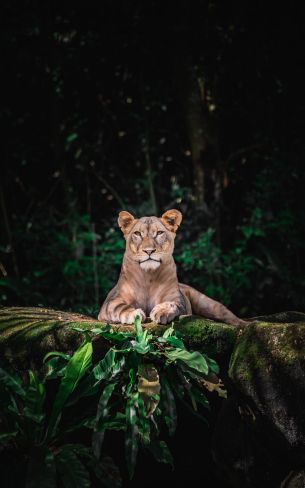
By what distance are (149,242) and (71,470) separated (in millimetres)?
1495

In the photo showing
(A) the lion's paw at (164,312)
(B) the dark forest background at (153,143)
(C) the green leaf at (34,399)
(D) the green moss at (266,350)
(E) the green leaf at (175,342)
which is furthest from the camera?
(B) the dark forest background at (153,143)

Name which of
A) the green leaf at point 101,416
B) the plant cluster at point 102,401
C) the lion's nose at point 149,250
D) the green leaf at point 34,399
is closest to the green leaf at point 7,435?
the plant cluster at point 102,401

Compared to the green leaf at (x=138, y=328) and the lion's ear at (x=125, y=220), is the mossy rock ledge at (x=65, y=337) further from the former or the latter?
the lion's ear at (x=125, y=220)

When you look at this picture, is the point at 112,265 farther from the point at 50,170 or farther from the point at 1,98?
the point at 1,98

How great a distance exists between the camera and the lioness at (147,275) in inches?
146

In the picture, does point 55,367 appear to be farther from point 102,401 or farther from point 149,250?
point 149,250

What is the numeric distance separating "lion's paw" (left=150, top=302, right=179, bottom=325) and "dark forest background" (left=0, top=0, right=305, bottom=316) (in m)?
3.32

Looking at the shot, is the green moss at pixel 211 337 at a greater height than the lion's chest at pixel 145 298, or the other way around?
the lion's chest at pixel 145 298

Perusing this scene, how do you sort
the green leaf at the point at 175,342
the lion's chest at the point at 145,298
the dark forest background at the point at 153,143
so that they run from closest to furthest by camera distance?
the green leaf at the point at 175,342 < the lion's chest at the point at 145,298 < the dark forest background at the point at 153,143

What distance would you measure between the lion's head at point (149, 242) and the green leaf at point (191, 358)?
715 mm

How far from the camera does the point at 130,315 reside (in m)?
3.60

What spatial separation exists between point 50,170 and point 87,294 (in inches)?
85.4

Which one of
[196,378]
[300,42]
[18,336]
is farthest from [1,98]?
[196,378]

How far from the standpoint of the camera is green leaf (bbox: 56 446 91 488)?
291 cm
